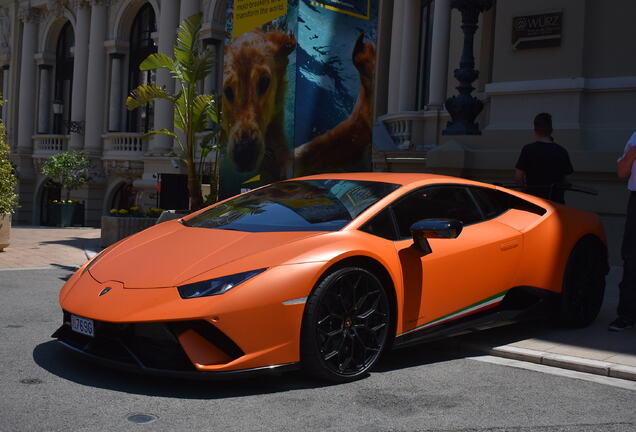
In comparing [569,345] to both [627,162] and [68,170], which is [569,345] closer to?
[627,162]

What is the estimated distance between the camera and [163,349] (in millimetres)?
4316

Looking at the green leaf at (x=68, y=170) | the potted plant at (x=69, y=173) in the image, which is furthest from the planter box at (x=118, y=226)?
the green leaf at (x=68, y=170)

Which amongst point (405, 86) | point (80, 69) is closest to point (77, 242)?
point (405, 86)

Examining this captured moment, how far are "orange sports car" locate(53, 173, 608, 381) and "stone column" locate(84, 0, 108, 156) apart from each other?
86.5ft

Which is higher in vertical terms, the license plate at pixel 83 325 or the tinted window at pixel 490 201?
the tinted window at pixel 490 201

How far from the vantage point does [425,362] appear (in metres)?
5.41

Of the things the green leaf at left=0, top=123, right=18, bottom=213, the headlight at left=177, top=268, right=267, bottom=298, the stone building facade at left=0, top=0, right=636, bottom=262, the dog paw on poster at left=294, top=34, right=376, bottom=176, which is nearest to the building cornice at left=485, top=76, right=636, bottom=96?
the stone building facade at left=0, top=0, right=636, bottom=262

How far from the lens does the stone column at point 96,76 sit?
30766mm

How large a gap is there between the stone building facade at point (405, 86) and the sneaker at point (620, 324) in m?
3.89

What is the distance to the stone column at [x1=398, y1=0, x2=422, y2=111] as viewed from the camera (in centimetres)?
1980

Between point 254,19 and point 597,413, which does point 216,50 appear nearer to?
point 254,19

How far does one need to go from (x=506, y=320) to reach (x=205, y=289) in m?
2.50

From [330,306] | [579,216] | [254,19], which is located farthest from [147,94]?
[330,306]

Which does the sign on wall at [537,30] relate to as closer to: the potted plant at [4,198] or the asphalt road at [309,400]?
the asphalt road at [309,400]
